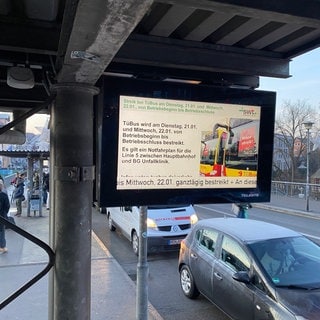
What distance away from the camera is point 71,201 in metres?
2.94

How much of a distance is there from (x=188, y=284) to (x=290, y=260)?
2334 mm

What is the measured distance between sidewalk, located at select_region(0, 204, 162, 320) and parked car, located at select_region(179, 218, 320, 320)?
1051 millimetres

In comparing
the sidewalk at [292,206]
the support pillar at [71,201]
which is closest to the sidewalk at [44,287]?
the support pillar at [71,201]

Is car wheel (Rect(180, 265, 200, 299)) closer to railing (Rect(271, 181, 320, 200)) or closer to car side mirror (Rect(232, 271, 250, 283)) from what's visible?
car side mirror (Rect(232, 271, 250, 283))

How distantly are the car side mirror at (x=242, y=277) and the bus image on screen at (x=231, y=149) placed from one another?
207 cm

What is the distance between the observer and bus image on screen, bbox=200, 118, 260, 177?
11.7ft

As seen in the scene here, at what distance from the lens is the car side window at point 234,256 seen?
5.73 m

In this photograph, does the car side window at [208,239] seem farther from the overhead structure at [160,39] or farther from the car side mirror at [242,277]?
the overhead structure at [160,39]

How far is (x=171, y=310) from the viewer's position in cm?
692

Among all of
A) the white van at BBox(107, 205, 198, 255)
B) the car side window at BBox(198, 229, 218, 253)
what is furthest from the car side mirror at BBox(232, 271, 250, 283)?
the white van at BBox(107, 205, 198, 255)

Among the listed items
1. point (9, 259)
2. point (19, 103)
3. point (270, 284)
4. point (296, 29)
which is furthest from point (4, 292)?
point (296, 29)

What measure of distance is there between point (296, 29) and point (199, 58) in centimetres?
76

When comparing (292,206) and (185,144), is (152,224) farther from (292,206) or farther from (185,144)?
(292,206)

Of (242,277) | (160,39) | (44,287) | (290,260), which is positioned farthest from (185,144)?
(44,287)
